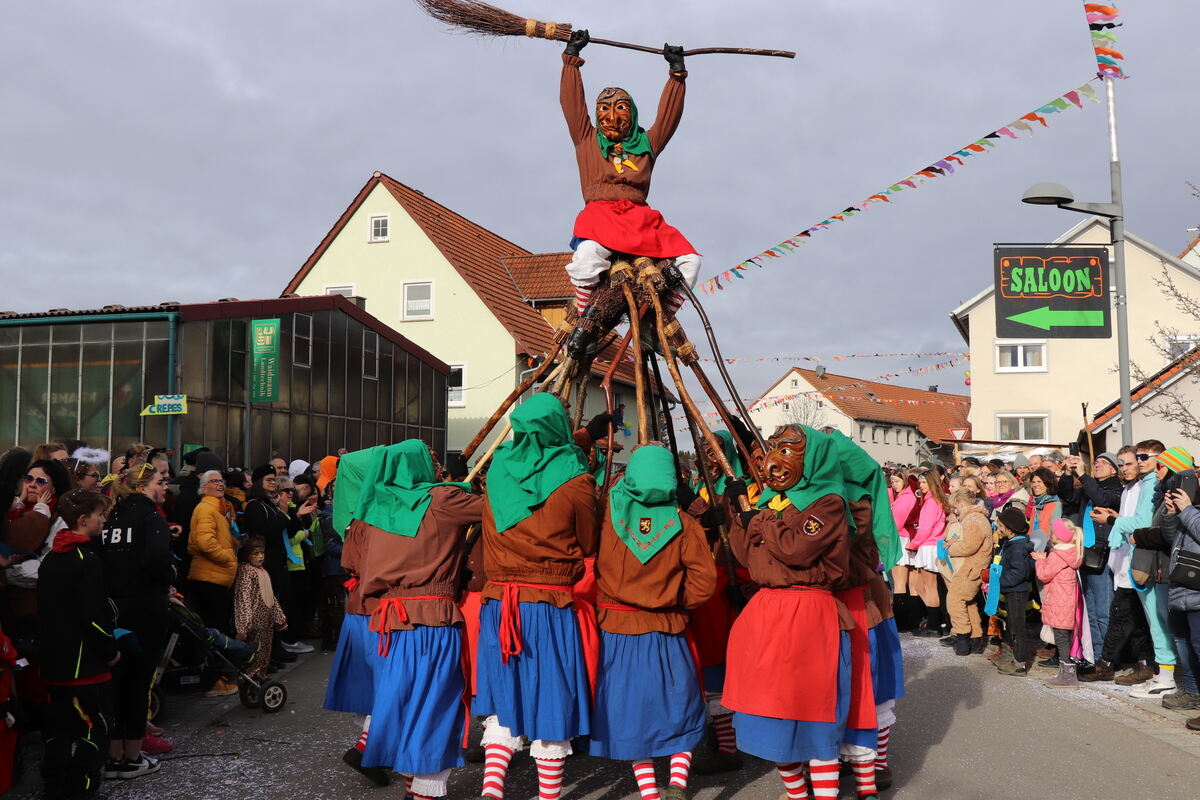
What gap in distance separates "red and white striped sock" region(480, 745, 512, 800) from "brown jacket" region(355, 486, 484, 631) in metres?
0.70

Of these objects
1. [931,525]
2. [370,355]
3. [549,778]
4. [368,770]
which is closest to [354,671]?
[368,770]

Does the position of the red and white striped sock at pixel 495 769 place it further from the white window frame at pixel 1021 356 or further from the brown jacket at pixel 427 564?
the white window frame at pixel 1021 356

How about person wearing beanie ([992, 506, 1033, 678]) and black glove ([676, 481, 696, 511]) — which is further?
person wearing beanie ([992, 506, 1033, 678])

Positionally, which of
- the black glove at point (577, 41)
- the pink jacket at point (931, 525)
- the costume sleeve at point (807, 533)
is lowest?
the pink jacket at point (931, 525)

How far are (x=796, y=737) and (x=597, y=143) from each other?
3.98 meters

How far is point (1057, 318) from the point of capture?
1100 cm

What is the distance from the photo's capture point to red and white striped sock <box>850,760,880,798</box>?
518 centimetres

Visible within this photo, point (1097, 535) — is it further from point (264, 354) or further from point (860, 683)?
point (264, 354)

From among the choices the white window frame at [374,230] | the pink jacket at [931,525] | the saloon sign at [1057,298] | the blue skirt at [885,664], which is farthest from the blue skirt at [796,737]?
the white window frame at [374,230]

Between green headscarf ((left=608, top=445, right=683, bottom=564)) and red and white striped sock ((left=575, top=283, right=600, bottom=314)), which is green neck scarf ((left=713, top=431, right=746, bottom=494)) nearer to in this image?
red and white striped sock ((left=575, top=283, right=600, bottom=314))

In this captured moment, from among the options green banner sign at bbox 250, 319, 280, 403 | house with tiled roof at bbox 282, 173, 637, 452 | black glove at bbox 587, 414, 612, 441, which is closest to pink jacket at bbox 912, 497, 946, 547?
black glove at bbox 587, 414, 612, 441

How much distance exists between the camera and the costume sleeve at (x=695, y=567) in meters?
5.21

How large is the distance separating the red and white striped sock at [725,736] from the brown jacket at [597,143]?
3393mm

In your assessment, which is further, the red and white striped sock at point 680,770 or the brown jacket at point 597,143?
the brown jacket at point 597,143
